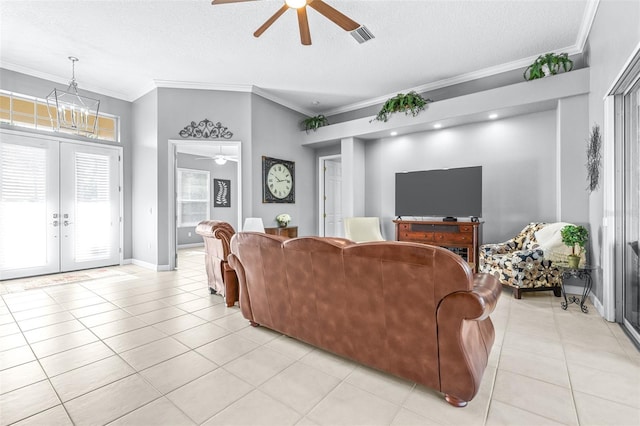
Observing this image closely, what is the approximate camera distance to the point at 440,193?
512 centimetres

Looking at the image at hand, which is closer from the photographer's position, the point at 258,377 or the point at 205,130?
the point at 258,377

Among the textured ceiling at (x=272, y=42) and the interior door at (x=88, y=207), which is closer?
the textured ceiling at (x=272, y=42)

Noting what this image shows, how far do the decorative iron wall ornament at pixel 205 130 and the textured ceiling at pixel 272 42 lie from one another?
0.65 m

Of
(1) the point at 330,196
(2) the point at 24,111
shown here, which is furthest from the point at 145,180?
(1) the point at 330,196

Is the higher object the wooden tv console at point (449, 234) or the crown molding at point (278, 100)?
the crown molding at point (278, 100)

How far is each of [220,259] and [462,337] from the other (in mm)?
2708

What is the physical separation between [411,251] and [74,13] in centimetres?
437

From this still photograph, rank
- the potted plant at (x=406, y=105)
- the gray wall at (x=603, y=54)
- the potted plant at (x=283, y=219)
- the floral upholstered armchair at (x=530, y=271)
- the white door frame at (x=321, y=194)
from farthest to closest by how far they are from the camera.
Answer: the white door frame at (x=321, y=194) → the potted plant at (x=283, y=219) → the potted plant at (x=406, y=105) → the floral upholstered armchair at (x=530, y=271) → the gray wall at (x=603, y=54)

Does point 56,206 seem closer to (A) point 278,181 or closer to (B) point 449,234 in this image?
(A) point 278,181

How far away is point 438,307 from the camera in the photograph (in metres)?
1.58

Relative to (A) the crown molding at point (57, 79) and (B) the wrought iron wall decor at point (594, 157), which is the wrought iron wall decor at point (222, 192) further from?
(B) the wrought iron wall decor at point (594, 157)

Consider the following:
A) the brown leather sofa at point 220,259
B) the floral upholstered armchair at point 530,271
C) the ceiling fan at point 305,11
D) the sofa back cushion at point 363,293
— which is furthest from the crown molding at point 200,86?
the floral upholstered armchair at point 530,271

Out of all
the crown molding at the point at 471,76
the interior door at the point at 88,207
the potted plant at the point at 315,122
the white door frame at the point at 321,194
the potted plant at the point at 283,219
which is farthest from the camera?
the white door frame at the point at 321,194

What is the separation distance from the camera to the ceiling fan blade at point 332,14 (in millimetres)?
2567
